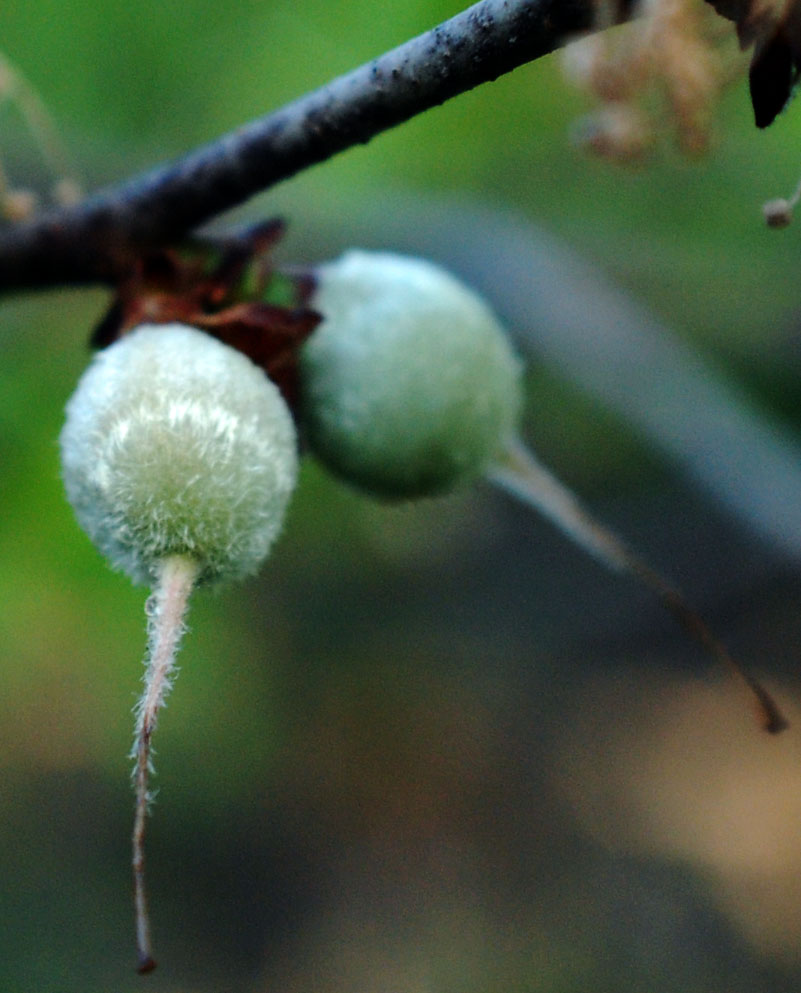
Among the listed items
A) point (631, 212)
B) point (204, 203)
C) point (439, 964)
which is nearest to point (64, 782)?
point (439, 964)

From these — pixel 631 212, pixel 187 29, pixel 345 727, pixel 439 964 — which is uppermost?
pixel 187 29

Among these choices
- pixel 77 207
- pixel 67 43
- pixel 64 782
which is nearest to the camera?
pixel 77 207

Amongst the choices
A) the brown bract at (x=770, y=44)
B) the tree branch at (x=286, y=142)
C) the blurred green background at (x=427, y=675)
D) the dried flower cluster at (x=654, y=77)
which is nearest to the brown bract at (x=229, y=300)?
the tree branch at (x=286, y=142)

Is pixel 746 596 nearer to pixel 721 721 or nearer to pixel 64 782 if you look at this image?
pixel 721 721

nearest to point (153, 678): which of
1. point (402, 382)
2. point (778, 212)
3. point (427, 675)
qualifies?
point (402, 382)

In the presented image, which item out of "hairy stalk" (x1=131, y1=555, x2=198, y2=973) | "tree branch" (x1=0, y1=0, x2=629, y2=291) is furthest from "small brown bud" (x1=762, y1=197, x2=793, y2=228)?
"hairy stalk" (x1=131, y1=555, x2=198, y2=973)

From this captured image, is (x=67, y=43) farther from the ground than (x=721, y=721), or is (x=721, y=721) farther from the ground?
(x=67, y=43)

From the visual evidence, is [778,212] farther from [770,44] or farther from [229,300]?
[229,300]
